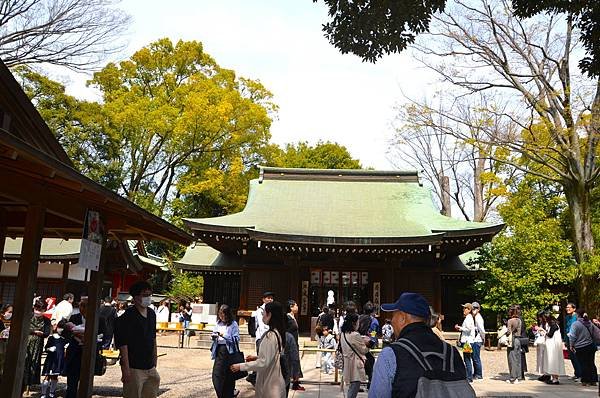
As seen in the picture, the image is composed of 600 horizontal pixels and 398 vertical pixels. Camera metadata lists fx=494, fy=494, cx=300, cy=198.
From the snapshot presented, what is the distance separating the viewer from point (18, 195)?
198 inches

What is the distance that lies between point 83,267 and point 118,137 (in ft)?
84.5

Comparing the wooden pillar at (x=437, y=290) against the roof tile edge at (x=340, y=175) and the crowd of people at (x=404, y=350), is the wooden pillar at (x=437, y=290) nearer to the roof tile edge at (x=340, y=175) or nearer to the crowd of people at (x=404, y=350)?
the crowd of people at (x=404, y=350)

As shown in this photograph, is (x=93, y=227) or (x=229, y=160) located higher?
(x=229, y=160)

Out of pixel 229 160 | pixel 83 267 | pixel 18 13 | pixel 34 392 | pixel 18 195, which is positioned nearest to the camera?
pixel 18 195

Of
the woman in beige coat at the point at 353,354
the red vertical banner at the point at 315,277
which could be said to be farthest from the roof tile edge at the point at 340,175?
the woman in beige coat at the point at 353,354

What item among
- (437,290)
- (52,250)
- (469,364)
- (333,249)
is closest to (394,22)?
(469,364)

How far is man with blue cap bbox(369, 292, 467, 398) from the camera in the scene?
258 cm

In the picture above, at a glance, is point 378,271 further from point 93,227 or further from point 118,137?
point 118,137

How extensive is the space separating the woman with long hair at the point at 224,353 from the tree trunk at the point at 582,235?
15932 millimetres

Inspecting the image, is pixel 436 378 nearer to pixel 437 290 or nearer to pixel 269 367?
pixel 269 367

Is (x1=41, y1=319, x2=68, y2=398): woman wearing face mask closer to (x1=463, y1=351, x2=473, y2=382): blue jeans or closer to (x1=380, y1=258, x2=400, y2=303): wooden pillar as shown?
(x1=463, y1=351, x2=473, y2=382): blue jeans

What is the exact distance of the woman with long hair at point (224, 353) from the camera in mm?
6418

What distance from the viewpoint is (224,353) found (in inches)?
261

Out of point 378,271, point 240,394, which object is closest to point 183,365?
point 240,394
